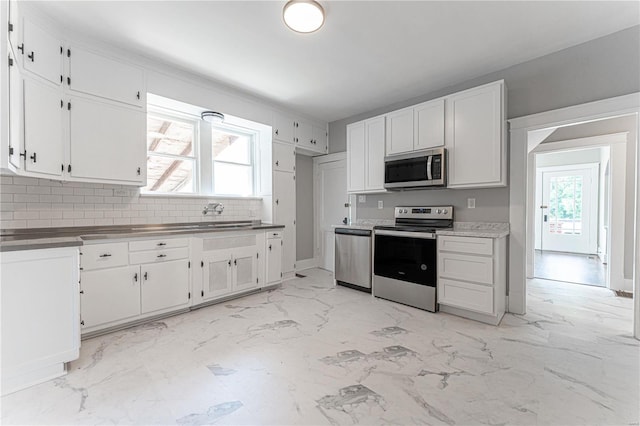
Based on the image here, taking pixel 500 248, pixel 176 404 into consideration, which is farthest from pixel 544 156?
pixel 176 404

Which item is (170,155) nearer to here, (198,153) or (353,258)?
(198,153)

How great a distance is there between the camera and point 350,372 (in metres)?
1.97

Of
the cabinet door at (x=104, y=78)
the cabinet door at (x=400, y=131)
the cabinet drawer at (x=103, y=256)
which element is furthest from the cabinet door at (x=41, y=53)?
the cabinet door at (x=400, y=131)

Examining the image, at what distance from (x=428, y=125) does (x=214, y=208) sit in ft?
9.98

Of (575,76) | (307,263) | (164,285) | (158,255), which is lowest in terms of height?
(307,263)

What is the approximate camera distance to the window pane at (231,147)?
4.21 metres

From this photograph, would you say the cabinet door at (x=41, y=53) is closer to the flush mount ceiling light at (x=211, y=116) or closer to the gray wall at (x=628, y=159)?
the flush mount ceiling light at (x=211, y=116)

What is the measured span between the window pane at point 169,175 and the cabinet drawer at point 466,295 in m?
3.44

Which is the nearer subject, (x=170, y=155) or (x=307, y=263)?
(x=170, y=155)

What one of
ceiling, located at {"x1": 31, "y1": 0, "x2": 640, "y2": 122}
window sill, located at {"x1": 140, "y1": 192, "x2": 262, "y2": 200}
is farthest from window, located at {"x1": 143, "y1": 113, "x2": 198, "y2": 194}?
ceiling, located at {"x1": 31, "y1": 0, "x2": 640, "y2": 122}

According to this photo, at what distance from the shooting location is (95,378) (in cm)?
188

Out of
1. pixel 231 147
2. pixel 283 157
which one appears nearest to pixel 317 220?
pixel 283 157

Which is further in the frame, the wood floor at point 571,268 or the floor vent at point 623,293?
the wood floor at point 571,268

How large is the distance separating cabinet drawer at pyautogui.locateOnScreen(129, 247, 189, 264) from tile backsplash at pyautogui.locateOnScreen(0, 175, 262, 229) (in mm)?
615
